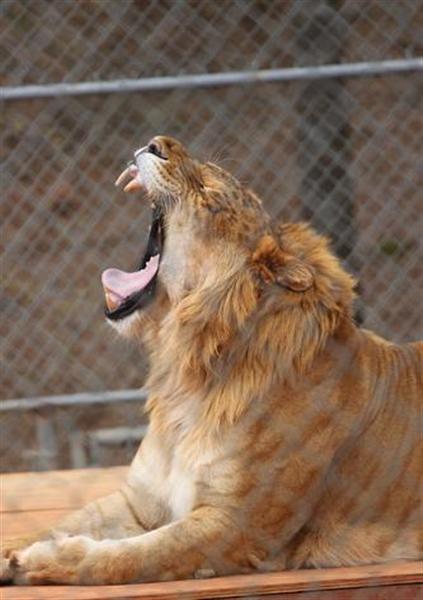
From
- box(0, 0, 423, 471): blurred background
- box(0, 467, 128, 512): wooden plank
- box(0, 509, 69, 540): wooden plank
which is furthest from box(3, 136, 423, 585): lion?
box(0, 0, 423, 471): blurred background

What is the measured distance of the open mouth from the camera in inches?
135

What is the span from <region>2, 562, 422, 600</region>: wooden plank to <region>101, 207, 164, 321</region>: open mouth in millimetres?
651

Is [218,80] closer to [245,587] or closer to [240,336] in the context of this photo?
[240,336]

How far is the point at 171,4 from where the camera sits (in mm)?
5668

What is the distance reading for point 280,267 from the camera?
329 centimetres

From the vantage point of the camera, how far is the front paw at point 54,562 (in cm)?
303

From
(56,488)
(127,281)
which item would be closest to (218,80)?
(56,488)

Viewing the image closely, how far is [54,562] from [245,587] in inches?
14.6

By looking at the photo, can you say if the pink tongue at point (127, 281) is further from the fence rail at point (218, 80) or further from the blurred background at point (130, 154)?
the blurred background at point (130, 154)

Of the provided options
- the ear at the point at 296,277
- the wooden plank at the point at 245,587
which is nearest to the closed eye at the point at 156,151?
the ear at the point at 296,277

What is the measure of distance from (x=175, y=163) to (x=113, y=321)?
1.18ft

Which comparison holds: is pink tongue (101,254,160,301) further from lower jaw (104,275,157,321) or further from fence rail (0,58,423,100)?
fence rail (0,58,423,100)

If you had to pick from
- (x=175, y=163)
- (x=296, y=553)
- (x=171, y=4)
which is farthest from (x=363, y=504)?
(x=171, y=4)

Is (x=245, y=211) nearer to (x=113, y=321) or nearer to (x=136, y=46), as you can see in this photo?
(x=113, y=321)
